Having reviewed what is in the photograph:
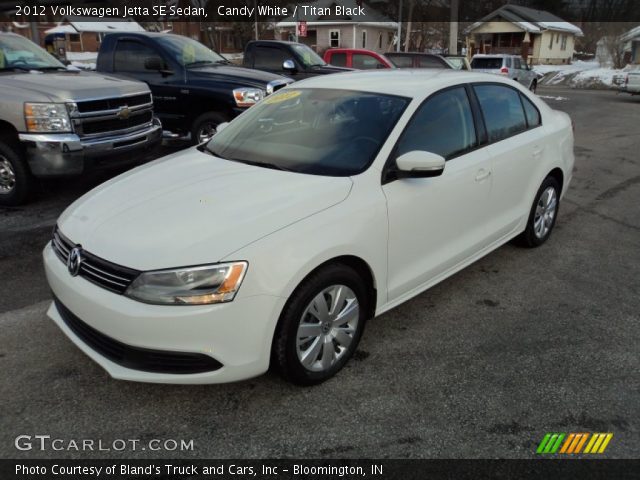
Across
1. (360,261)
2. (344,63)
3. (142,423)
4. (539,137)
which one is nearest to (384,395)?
(360,261)

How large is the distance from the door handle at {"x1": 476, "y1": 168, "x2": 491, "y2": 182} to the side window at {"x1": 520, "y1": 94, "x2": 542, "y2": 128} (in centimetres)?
107

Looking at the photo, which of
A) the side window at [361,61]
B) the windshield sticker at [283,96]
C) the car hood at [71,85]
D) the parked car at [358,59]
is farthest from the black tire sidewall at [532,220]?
the side window at [361,61]

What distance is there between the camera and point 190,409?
277 cm

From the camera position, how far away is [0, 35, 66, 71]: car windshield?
650 cm

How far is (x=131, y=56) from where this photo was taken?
8555 mm

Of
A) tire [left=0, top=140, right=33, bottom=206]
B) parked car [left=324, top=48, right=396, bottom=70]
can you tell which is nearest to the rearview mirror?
tire [left=0, top=140, right=33, bottom=206]

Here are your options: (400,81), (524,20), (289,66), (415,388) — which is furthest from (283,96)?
(524,20)

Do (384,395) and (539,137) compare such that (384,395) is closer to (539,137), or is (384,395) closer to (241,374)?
(241,374)

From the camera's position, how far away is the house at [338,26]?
45.6 meters

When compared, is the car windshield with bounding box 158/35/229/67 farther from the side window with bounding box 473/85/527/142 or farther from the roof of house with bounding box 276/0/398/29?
the roof of house with bounding box 276/0/398/29

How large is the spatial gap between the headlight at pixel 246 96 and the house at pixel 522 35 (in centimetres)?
4280

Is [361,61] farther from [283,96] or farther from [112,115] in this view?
[283,96]

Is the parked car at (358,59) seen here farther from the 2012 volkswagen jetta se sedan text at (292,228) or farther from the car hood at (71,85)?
the 2012 volkswagen jetta se sedan text at (292,228)

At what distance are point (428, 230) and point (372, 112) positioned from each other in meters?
0.86
